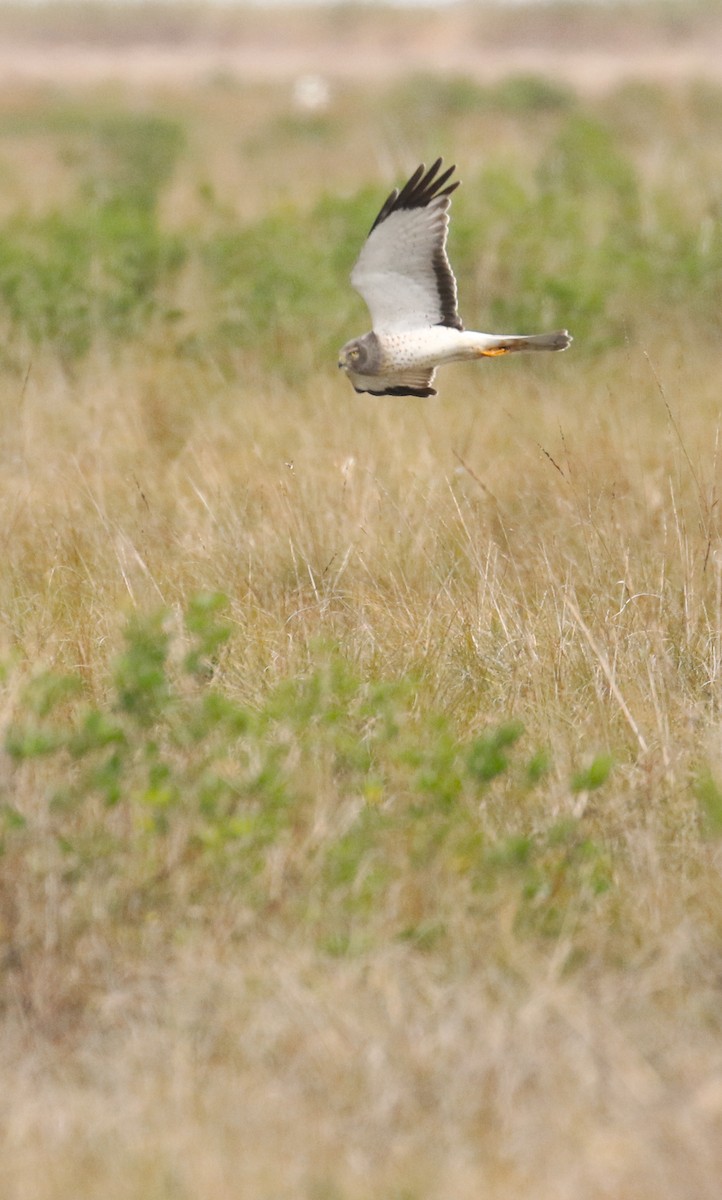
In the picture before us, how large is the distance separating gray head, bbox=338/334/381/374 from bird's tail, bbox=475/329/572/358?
0.30 m

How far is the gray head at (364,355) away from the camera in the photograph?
4.88 metres

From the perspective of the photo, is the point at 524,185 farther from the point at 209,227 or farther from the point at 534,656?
the point at 534,656

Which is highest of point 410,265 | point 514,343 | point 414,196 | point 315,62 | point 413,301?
point 315,62

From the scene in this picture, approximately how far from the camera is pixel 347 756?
364 cm

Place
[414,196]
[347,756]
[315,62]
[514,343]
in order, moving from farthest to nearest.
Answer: [315,62] → [514,343] → [414,196] → [347,756]

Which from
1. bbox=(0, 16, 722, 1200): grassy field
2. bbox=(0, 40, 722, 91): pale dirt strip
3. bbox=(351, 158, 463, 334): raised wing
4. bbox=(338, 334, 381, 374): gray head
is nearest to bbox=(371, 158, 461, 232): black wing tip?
bbox=(351, 158, 463, 334): raised wing

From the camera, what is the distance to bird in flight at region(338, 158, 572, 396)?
475 cm

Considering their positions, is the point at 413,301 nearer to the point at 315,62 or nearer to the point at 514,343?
the point at 514,343

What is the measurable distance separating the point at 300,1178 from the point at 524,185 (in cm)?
951

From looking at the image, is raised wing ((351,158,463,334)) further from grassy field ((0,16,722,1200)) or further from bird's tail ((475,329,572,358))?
grassy field ((0,16,722,1200))

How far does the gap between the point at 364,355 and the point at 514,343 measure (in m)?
0.45

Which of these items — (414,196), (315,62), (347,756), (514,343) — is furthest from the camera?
(315,62)

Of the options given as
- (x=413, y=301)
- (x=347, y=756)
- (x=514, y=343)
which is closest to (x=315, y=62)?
(x=413, y=301)

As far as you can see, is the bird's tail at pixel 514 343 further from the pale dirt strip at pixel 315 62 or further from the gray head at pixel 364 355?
the pale dirt strip at pixel 315 62
